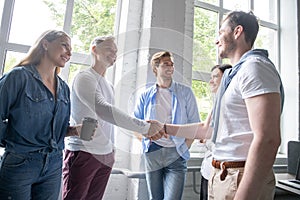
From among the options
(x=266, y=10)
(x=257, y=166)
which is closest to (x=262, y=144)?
(x=257, y=166)

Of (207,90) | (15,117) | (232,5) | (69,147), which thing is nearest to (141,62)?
(207,90)

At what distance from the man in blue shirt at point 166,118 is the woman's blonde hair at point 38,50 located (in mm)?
586

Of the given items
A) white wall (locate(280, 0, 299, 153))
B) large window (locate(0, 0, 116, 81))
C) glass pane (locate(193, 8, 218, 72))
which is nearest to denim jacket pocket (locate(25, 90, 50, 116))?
large window (locate(0, 0, 116, 81))

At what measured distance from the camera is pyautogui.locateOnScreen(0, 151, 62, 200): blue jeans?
993mm

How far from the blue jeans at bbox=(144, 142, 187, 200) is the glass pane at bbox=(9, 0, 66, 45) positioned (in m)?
1.36

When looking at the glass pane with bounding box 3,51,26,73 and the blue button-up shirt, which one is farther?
the glass pane with bounding box 3,51,26,73

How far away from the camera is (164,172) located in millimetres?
1610

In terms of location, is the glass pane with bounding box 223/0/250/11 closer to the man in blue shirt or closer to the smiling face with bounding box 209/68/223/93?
the smiling face with bounding box 209/68/223/93

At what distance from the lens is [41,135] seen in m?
1.08

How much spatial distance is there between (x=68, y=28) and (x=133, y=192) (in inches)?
60.7

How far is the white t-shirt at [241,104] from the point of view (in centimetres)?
76

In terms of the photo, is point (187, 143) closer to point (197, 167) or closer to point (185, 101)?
point (185, 101)

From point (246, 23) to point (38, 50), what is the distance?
1.03 meters

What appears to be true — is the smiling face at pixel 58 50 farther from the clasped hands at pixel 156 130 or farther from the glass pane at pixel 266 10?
the glass pane at pixel 266 10
